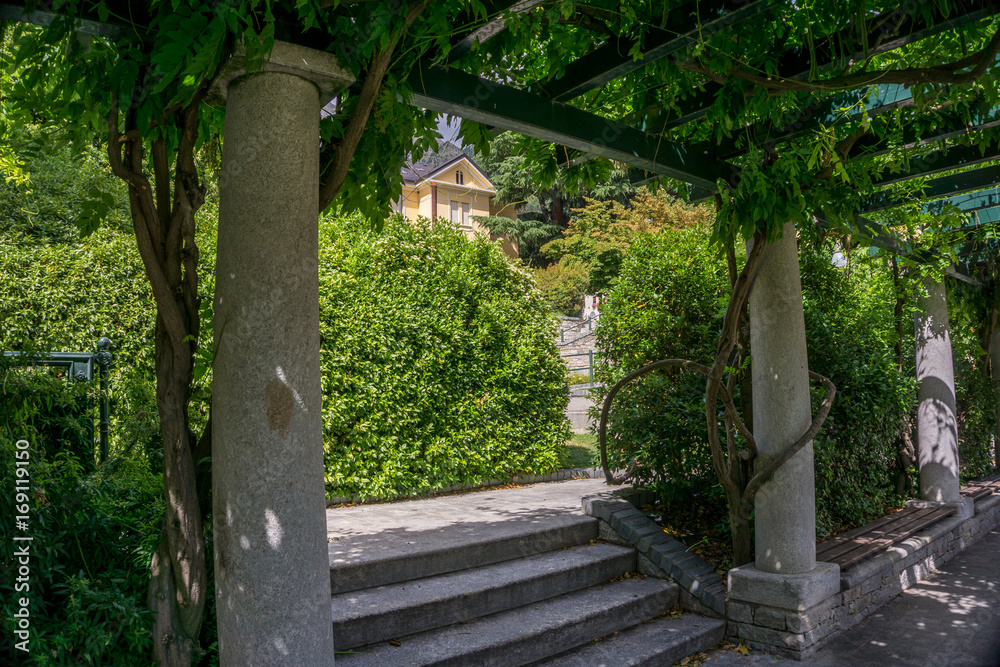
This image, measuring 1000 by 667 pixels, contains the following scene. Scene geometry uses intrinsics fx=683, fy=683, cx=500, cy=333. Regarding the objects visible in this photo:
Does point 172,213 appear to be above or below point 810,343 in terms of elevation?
above

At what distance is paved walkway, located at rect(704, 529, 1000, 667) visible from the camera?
14.3ft

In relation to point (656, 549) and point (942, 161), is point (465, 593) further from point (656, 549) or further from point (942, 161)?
point (942, 161)

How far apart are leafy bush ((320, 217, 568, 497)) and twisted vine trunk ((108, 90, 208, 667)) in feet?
12.2

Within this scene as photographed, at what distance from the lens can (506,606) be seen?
14.3 ft

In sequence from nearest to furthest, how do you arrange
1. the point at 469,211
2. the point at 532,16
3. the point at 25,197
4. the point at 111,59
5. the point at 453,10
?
the point at 111,59 → the point at 453,10 → the point at 532,16 → the point at 25,197 → the point at 469,211

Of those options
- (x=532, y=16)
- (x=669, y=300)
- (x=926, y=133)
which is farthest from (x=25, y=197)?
(x=926, y=133)

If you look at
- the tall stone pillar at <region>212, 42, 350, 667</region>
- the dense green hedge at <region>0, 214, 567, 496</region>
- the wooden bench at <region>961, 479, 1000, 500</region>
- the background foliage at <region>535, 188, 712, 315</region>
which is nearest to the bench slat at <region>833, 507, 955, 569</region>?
the wooden bench at <region>961, 479, 1000, 500</region>

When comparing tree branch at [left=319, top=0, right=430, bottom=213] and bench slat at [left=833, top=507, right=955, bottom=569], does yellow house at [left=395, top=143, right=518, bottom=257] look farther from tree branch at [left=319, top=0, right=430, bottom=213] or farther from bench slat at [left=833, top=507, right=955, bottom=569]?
tree branch at [left=319, top=0, right=430, bottom=213]

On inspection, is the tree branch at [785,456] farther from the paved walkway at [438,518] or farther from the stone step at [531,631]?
the paved walkway at [438,518]

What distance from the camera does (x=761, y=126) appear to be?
455 centimetres

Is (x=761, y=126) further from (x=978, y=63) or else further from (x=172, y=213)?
(x=172, y=213)

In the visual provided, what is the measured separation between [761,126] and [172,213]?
3.69m

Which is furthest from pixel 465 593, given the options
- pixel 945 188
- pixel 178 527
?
pixel 945 188

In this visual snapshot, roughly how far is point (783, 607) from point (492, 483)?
4169 millimetres
